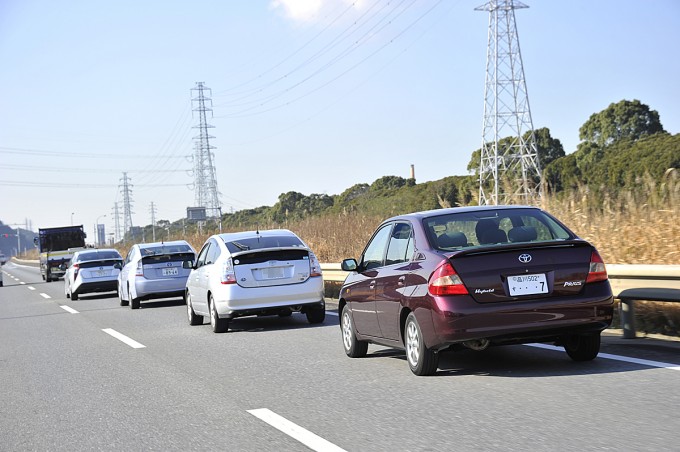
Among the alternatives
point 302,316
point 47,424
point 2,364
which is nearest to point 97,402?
point 47,424

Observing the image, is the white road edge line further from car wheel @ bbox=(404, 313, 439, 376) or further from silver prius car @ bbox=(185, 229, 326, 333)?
car wheel @ bbox=(404, 313, 439, 376)

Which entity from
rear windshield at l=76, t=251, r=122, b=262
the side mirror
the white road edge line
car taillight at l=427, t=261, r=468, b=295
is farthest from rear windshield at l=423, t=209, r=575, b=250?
rear windshield at l=76, t=251, r=122, b=262

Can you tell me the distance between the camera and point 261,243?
1474 cm

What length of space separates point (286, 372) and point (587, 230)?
735 centimetres

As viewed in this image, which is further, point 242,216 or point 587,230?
point 242,216

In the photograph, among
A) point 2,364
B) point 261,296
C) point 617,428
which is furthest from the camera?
point 261,296

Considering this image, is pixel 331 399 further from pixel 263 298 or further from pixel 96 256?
pixel 96 256

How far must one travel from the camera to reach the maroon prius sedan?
801 cm

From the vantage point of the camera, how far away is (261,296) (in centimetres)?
1416

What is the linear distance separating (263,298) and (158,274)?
25.7 ft

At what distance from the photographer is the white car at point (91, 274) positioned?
2769cm

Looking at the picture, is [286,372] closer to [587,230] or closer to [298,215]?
[587,230]

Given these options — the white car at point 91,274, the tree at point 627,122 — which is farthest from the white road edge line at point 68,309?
the tree at point 627,122

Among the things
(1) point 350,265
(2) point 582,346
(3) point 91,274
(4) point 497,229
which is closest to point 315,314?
(1) point 350,265
